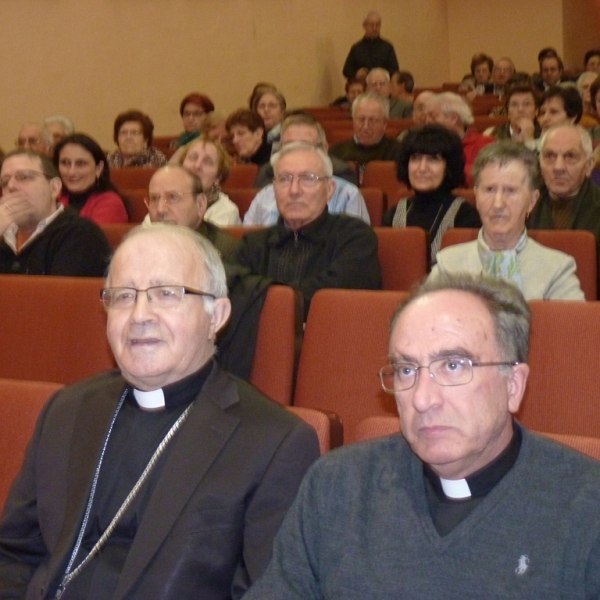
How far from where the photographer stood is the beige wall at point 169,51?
7.54m

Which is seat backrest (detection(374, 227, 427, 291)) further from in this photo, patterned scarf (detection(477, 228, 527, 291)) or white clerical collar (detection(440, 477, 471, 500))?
white clerical collar (detection(440, 477, 471, 500))

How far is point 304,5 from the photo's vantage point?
37.1 feet

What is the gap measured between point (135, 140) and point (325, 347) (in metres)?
4.01

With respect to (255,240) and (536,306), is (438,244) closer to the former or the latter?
Result: (255,240)

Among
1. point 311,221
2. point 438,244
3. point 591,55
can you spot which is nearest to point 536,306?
point 311,221

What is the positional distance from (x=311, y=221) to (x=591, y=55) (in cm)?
930

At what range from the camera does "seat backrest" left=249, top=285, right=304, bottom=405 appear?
272 cm

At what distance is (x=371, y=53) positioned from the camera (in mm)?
11875

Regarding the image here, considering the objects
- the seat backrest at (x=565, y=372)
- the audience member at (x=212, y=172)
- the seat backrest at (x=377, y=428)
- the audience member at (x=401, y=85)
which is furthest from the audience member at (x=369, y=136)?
the audience member at (x=401, y=85)

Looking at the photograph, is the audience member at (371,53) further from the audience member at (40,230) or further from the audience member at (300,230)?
the audience member at (40,230)

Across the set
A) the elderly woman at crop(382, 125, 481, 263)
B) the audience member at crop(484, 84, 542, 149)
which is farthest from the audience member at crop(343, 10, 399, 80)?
the elderly woman at crop(382, 125, 481, 263)

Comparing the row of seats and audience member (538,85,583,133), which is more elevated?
audience member (538,85,583,133)

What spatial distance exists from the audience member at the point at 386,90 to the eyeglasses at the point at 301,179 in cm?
533

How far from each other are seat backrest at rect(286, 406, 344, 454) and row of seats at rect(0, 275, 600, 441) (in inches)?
23.0
